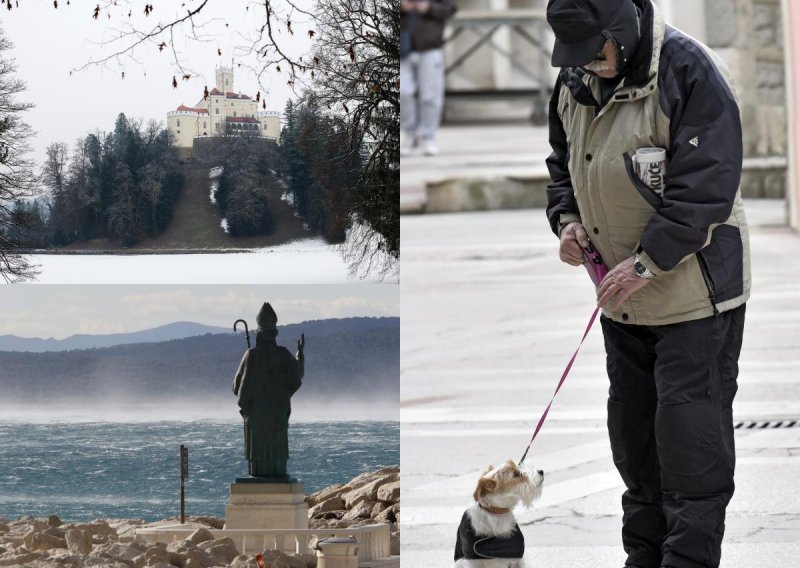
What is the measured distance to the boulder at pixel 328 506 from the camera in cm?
611

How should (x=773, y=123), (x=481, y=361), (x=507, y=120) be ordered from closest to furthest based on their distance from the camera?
1. (x=481, y=361)
2. (x=773, y=123)
3. (x=507, y=120)

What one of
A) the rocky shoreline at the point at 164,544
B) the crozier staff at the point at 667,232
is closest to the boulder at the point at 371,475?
the rocky shoreline at the point at 164,544

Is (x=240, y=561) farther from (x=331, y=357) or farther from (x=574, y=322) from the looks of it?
(x=574, y=322)

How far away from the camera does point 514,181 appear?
587 inches

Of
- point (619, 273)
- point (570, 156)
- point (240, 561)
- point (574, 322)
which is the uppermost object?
point (570, 156)

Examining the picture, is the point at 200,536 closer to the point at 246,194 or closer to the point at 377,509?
the point at 377,509

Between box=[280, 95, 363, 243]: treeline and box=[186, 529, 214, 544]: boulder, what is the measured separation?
4.25 ft

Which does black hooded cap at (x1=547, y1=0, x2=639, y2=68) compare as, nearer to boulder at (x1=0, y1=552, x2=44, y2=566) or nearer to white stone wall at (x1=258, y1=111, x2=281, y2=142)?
white stone wall at (x1=258, y1=111, x2=281, y2=142)

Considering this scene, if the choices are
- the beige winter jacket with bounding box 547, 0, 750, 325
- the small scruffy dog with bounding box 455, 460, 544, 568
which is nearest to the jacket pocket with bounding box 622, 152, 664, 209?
the beige winter jacket with bounding box 547, 0, 750, 325

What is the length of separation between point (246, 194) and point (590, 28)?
2616 millimetres

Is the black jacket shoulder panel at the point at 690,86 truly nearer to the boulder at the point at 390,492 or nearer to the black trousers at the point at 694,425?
the black trousers at the point at 694,425

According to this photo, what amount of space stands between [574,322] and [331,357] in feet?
12.0

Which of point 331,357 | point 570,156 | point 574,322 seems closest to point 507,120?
point 574,322

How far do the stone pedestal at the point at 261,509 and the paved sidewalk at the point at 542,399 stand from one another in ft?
1.56
